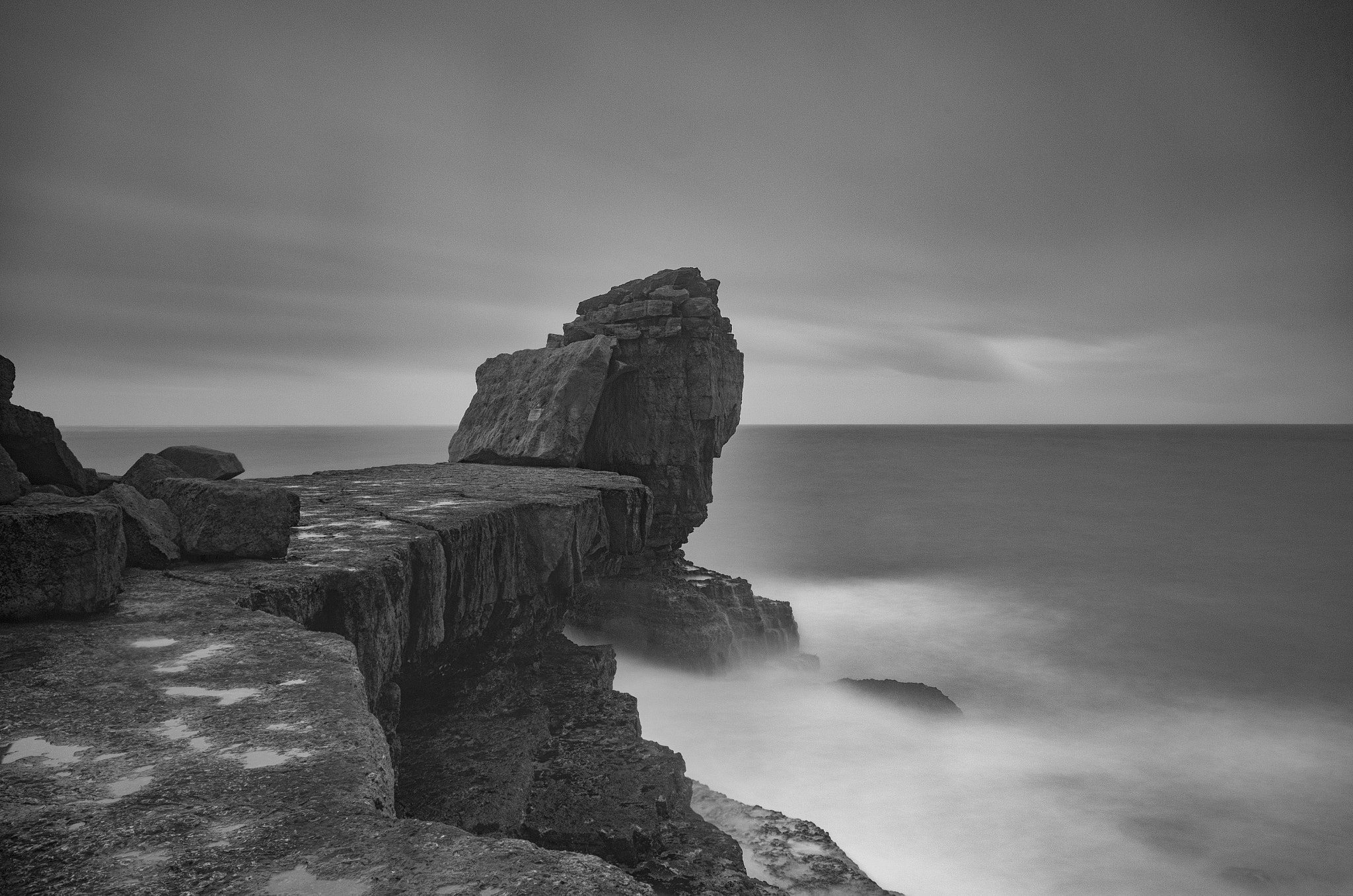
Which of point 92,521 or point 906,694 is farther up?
point 92,521

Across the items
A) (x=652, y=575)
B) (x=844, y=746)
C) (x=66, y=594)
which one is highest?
(x=66, y=594)

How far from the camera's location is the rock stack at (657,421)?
17.8 m

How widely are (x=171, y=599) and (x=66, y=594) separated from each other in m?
0.61

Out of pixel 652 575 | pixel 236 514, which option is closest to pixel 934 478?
pixel 652 575

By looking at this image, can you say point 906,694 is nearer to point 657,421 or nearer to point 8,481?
point 657,421

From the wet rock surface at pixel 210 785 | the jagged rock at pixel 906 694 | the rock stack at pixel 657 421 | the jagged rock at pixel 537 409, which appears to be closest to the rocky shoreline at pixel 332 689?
the wet rock surface at pixel 210 785

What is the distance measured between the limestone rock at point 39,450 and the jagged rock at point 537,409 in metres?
8.55

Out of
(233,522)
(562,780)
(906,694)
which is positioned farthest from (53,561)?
(906,694)

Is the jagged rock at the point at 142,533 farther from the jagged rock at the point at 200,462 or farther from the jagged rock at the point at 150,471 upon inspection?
the jagged rock at the point at 200,462

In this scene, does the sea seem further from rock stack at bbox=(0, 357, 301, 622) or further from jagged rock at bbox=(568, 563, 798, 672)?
rock stack at bbox=(0, 357, 301, 622)

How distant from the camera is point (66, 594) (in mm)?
4176

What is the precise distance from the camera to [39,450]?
6.29m

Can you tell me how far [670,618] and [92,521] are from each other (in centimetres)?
1522

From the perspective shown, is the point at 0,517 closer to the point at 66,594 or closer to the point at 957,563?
the point at 66,594
